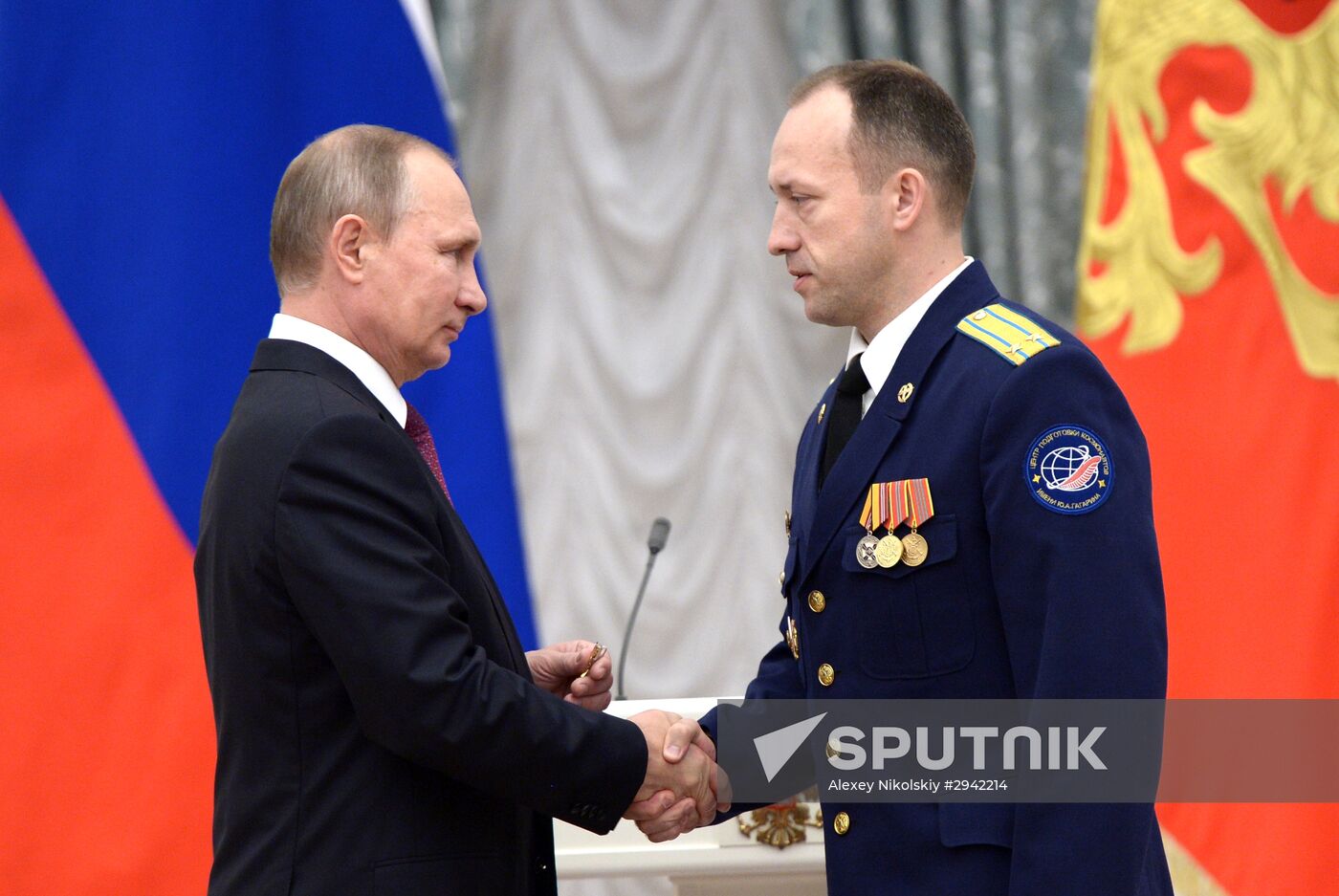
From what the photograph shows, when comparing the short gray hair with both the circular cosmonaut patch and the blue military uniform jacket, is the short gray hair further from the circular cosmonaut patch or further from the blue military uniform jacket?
the circular cosmonaut patch

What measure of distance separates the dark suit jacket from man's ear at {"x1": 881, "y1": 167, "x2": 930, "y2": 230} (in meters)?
0.73

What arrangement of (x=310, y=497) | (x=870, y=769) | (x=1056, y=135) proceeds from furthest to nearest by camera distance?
(x=1056, y=135) → (x=870, y=769) → (x=310, y=497)

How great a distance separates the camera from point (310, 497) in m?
1.61

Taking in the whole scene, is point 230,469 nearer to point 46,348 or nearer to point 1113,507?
point 1113,507

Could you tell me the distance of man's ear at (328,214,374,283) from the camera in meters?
1.78

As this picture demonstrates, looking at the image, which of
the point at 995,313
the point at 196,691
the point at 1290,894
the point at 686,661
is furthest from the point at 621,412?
the point at 1290,894

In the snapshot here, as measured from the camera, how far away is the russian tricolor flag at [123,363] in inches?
115

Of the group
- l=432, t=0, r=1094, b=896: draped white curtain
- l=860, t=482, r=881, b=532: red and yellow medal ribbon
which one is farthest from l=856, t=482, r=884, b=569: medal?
l=432, t=0, r=1094, b=896: draped white curtain

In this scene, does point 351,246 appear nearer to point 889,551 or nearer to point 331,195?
point 331,195

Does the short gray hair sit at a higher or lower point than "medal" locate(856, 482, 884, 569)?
higher

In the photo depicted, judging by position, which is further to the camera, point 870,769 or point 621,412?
point 621,412

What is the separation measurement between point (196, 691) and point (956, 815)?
196 cm

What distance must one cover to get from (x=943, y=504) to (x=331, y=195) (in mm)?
896

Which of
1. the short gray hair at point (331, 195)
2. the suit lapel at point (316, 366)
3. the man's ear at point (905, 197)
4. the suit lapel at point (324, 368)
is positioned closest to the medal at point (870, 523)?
the man's ear at point (905, 197)
